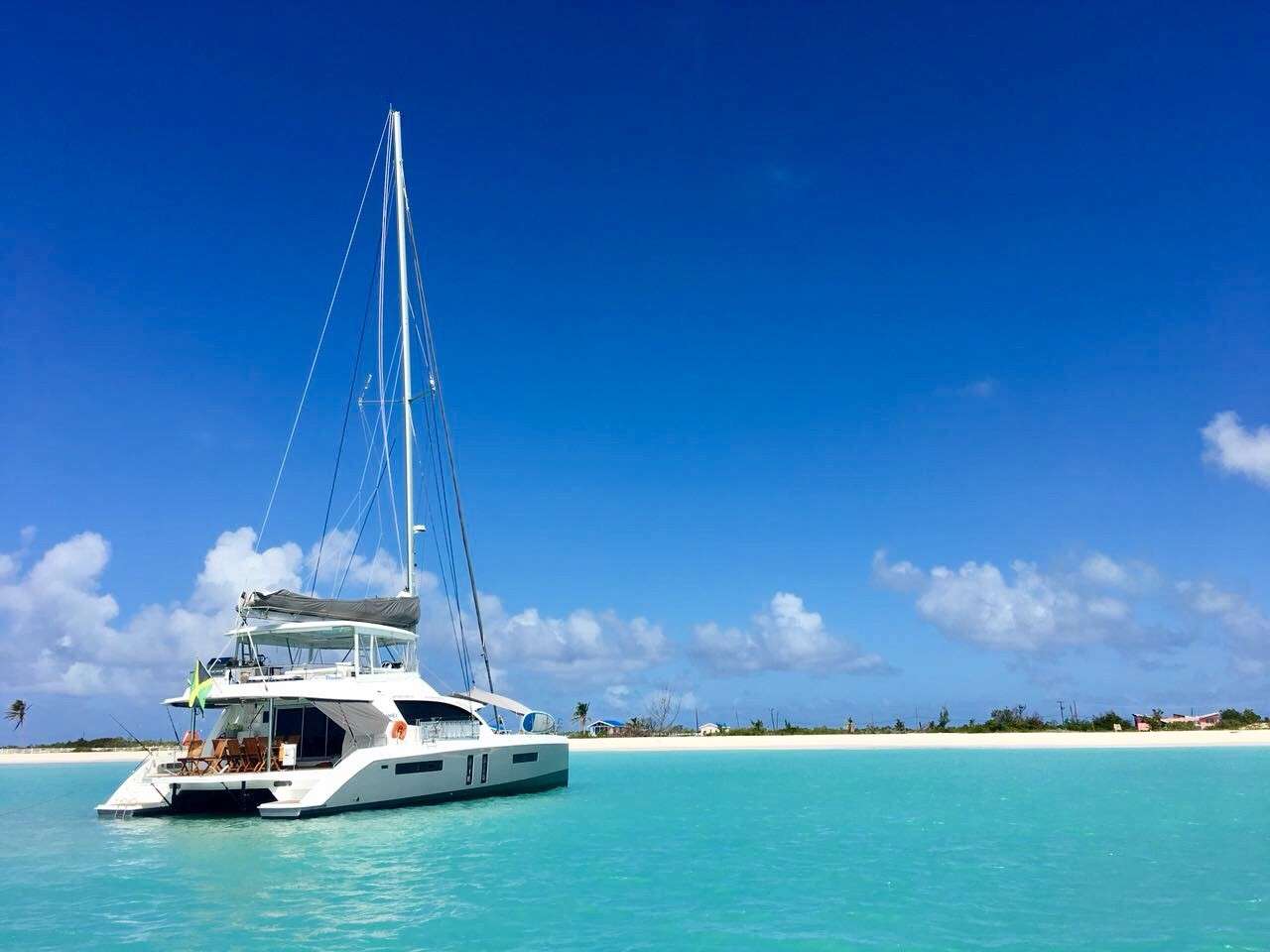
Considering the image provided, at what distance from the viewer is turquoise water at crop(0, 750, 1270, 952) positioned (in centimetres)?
1117

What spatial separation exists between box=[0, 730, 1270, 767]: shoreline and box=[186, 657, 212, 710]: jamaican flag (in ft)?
124

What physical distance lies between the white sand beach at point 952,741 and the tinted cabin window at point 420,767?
4042cm

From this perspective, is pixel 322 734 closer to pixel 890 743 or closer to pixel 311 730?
pixel 311 730

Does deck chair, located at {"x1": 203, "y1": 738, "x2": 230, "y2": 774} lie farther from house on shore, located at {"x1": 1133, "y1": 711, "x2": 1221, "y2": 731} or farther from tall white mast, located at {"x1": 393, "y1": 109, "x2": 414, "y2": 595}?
house on shore, located at {"x1": 1133, "y1": 711, "x2": 1221, "y2": 731}

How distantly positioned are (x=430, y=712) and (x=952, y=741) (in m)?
44.3

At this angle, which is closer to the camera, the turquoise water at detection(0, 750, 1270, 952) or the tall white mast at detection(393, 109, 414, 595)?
→ the turquoise water at detection(0, 750, 1270, 952)

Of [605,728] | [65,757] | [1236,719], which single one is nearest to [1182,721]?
[1236,719]

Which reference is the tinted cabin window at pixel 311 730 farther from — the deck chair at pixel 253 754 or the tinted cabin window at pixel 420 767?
the tinted cabin window at pixel 420 767

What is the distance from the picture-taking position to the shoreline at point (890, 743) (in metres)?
54.1

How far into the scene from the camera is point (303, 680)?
73.5 ft

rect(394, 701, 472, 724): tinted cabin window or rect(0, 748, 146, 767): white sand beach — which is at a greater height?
rect(394, 701, 472, 724): tinted cabin window

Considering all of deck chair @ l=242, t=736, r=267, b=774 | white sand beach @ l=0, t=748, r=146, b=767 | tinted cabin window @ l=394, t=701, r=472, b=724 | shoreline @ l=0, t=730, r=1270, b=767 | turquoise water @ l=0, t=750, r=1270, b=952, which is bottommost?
white sand beach @ l=0, t=748, r=146, b=767

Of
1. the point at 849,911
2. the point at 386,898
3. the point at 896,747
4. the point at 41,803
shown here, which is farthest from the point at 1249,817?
the point at 896,747

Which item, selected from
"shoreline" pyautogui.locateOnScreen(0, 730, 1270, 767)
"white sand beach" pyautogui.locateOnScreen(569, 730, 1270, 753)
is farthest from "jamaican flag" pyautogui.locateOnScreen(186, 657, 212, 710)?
"white sand beach" pyautogui.locateOnScreen(569, 730, 1270, 753)
